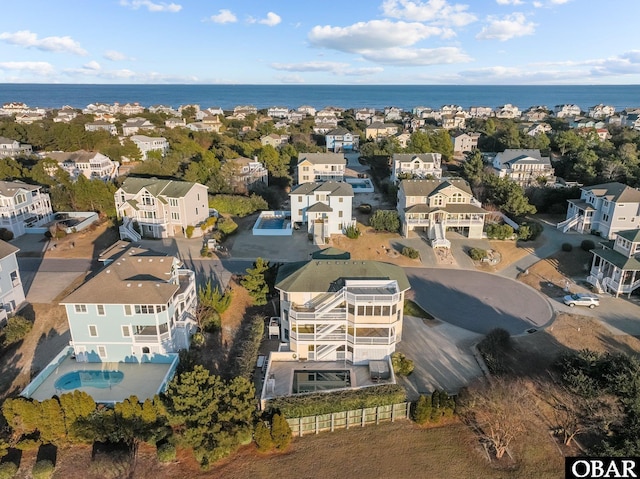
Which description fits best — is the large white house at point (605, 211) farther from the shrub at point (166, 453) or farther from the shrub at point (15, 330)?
the shrub at point (15, 330)

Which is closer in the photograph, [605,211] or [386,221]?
[605,211]

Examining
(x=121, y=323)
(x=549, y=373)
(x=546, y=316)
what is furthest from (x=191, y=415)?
(x=546, y=316)

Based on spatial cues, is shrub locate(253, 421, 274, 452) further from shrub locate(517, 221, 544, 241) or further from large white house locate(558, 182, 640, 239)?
large white house locate(558, 182, 640, 239)

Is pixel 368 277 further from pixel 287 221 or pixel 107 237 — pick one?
pixel 107 237

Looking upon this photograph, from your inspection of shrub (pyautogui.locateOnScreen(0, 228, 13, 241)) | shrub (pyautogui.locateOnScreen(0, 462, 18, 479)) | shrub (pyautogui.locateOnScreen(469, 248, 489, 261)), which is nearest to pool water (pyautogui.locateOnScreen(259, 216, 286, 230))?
shrub (pyautogui.locateOnScreen(469, 248, 489, 261))

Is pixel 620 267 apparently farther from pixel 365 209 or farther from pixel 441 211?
pixel 365 209

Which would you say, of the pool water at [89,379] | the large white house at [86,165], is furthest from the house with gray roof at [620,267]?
the large white house at [86,165]

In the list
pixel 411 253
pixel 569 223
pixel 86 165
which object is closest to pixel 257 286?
pixel 411 253
